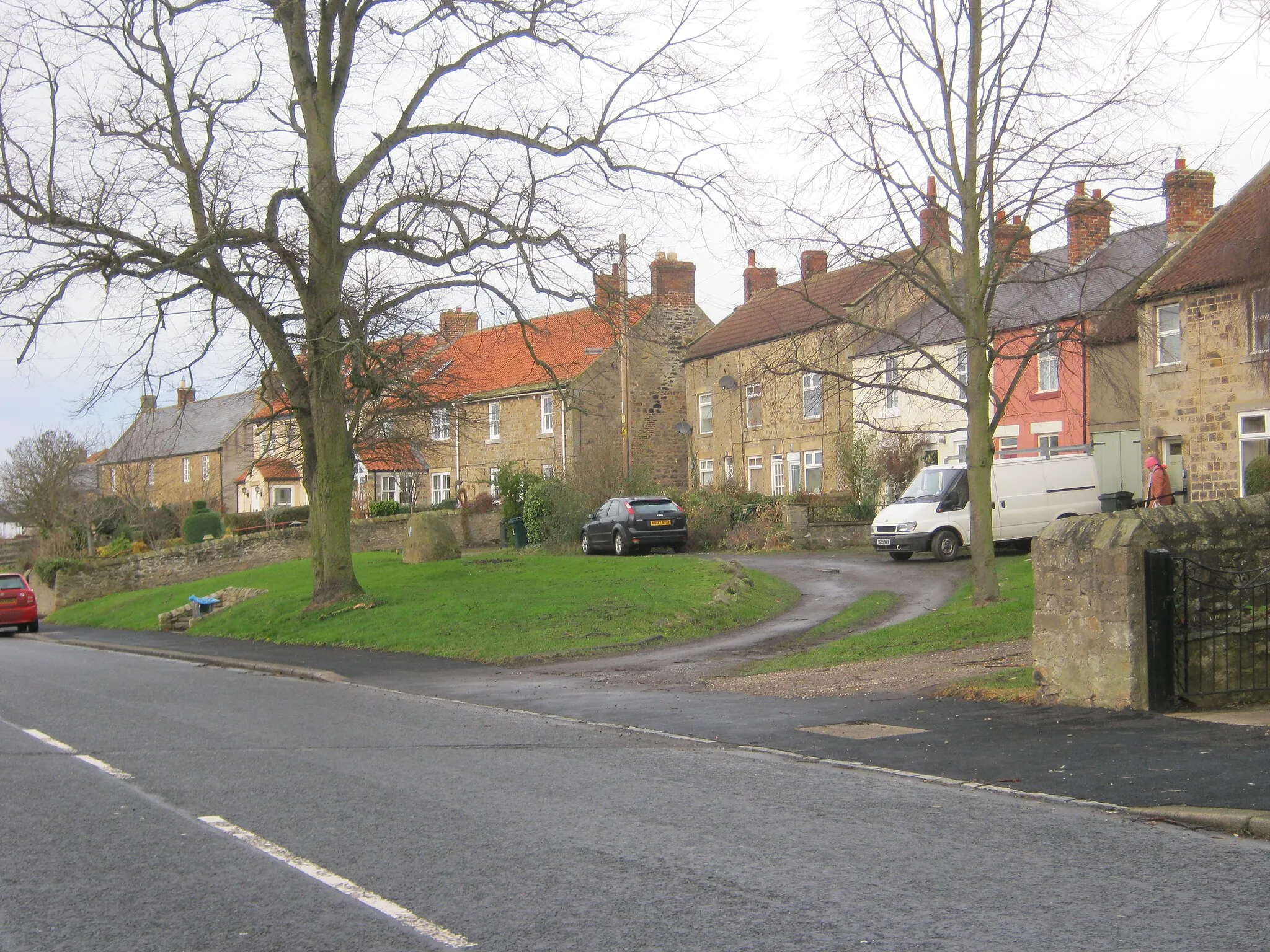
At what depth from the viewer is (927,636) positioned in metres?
Answer: 16.7

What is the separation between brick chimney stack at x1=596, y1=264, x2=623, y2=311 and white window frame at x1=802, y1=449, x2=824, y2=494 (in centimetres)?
2123

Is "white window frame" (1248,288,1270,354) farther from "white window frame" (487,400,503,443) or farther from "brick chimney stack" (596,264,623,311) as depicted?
"white window frame" (487,400,503,443)

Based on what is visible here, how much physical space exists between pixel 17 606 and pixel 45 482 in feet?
80.8

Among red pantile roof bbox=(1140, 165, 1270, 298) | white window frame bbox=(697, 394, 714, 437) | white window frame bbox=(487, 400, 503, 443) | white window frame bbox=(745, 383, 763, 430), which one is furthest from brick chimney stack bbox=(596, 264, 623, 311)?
white window frame bbox=(487, 400, 503, 443)

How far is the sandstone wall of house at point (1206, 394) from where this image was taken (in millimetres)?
29078

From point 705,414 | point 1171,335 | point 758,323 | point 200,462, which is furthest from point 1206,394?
point 200,462

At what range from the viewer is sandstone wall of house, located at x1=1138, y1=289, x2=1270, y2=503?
29078 millimetres

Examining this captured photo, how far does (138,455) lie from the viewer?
68562 millimetres

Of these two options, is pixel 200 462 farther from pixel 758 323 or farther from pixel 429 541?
pixel 429 541

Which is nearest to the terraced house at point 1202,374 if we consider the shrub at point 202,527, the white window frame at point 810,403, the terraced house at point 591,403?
the white window frame at point 810,403

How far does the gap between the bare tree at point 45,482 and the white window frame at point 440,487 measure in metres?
15.9

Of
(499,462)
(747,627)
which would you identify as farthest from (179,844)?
(499,462)

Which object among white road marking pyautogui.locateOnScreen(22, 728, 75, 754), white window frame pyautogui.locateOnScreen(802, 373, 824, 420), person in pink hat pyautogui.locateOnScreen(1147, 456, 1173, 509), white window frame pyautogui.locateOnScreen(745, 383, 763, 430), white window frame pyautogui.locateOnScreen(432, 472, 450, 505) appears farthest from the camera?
white window frame pyautogui.locateOnScreen(432, 472, 450, 505)

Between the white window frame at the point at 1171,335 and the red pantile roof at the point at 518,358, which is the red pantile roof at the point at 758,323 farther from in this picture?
the white window frame at the point at 1171,335
